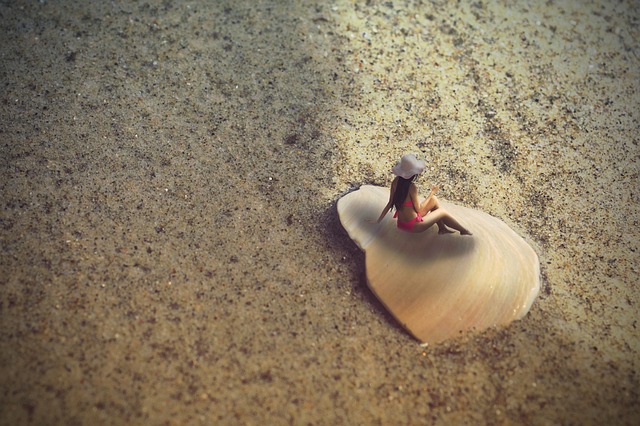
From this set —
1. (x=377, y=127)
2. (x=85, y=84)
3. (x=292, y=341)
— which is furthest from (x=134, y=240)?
(x=377, y=127)

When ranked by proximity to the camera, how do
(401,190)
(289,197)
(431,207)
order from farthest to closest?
(289,197) → (431,207) → (401,190)

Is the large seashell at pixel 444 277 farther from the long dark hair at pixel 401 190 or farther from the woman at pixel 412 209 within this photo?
the long dark hair at pixel 401 190

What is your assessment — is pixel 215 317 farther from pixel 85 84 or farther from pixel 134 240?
pixel 85 84

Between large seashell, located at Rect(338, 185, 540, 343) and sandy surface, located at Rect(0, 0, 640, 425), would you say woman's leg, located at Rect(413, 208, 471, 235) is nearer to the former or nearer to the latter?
large seashell, located at Rect(338, 185, 540, 343)

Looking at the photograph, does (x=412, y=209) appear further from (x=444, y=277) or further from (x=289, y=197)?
(x=289, y=197)

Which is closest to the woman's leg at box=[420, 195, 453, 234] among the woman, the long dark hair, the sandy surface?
the woman

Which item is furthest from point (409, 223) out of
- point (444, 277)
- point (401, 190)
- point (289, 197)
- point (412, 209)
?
point (289, 197)
